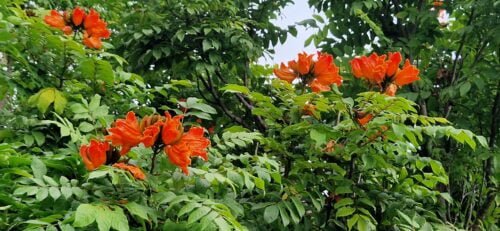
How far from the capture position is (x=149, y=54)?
368 cm

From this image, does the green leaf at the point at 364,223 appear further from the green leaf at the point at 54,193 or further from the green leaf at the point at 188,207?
the green leaf at the point at 54,193

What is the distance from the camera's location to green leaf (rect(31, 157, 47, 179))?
1.78 meters

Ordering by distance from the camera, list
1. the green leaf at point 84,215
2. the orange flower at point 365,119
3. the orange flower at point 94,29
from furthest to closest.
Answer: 1. the orange flower at point 94,29
2. the orange flower at point 365,119
3. the green leaf at point 84,215

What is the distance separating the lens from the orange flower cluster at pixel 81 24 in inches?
102

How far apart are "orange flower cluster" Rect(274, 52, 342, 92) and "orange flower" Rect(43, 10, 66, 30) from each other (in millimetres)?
1000

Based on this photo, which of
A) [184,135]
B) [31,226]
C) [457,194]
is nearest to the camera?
[31,226]

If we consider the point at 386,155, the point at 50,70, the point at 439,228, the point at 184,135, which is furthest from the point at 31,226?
the point at 439,228

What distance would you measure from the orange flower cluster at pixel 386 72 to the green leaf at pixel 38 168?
126cm

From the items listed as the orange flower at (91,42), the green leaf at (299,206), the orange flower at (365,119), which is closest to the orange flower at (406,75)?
the orange flower at (365,119)

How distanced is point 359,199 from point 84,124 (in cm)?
114

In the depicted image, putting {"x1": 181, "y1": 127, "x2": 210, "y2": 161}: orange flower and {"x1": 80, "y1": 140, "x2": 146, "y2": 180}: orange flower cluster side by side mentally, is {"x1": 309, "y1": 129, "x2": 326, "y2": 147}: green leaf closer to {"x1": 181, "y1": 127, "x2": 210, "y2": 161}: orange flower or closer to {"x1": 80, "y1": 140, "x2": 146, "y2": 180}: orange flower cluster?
{"x1": 181, "y1": 127, "x2": 210, "y2": 161}: orange flower

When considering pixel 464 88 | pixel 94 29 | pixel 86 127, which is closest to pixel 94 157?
pixel 86 127

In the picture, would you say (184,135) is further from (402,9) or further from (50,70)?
(402,9)

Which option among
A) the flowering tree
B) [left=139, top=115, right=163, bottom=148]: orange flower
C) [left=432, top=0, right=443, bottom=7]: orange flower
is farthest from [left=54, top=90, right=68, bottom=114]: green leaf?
[left=432, top=0, right=443, bottom=7]: orange flower
